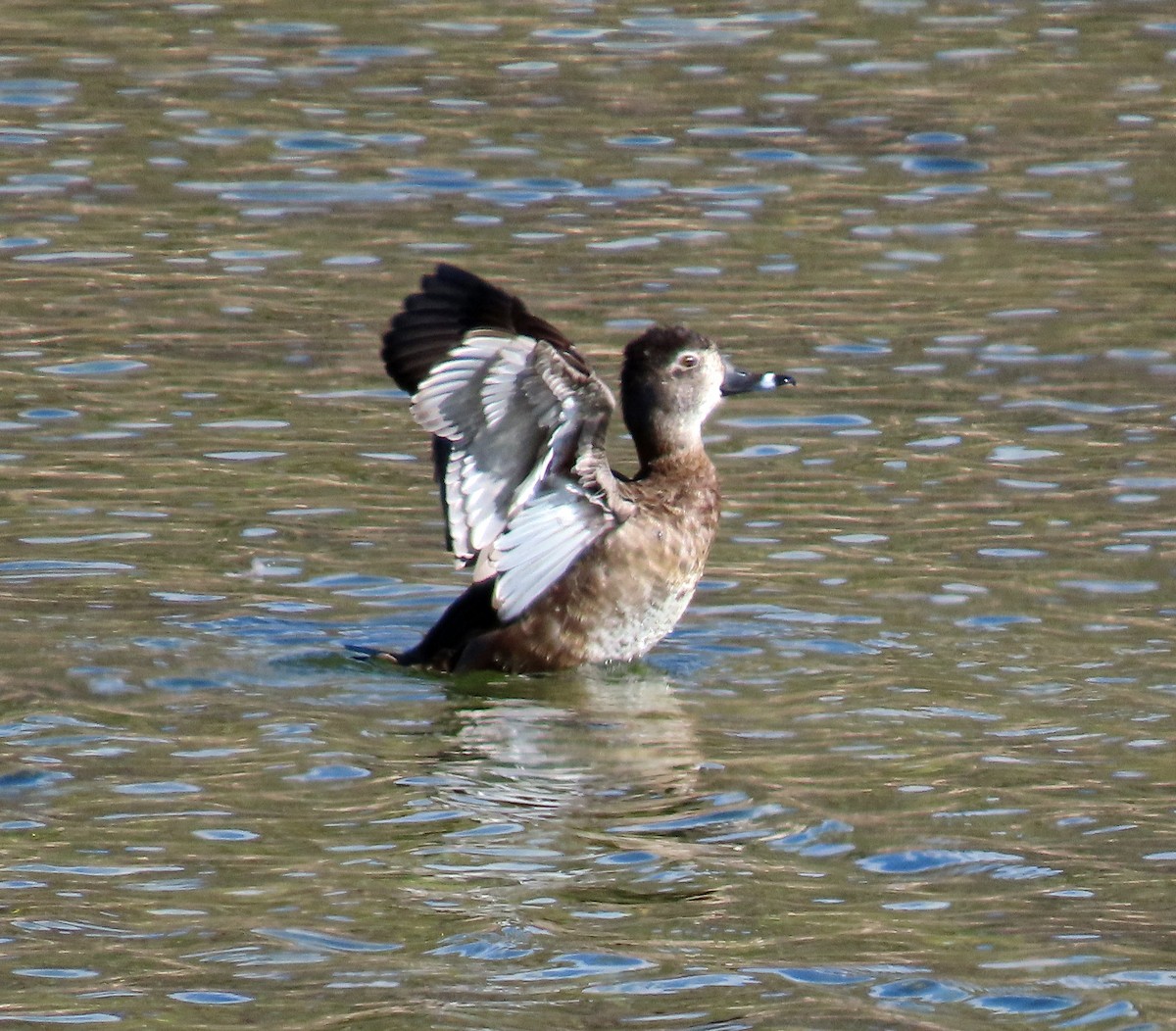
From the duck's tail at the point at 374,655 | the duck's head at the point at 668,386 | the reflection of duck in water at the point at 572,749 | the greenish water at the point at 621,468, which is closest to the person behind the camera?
the greenish water at the point at 621,468

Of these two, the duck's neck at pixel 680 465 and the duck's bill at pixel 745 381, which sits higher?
the duck's bill at pixel 745 381

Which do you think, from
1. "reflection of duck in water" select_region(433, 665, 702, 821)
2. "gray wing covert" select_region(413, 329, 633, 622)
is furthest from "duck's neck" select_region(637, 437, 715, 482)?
"reflection of duck in water" select_region(433, 665, 702, 821)

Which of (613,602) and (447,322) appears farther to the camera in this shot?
(613,602)

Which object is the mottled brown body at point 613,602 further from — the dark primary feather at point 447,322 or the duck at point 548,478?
the dark primary feather at point 447,322

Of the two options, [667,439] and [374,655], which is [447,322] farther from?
[667,439]

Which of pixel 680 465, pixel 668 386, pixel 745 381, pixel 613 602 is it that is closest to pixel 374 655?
pixel 613 602

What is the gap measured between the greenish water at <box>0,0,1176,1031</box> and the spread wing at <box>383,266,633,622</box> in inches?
20.1

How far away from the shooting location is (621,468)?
36.6 feet

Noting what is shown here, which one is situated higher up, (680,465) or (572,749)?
(680,465)

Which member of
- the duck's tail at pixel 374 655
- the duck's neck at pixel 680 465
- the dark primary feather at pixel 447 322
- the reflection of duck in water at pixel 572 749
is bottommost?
the reflection of duck in water at pixel 572 749

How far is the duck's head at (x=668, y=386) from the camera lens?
368 inches

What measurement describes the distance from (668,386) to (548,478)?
106 centimetres

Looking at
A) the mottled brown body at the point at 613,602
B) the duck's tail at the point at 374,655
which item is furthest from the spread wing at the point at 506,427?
the duck's tail at the point at 374,655

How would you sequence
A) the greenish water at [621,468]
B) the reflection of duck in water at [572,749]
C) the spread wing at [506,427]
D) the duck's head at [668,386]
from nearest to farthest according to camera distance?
the greenish water at [621,468]
the reflection of duck in water at [572,749]
the spread wing at [506,427]
the duck's head at [668,386]
